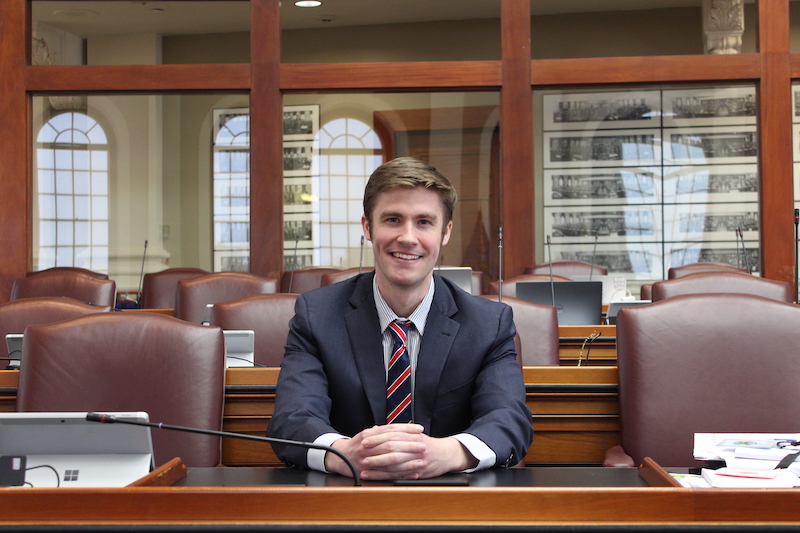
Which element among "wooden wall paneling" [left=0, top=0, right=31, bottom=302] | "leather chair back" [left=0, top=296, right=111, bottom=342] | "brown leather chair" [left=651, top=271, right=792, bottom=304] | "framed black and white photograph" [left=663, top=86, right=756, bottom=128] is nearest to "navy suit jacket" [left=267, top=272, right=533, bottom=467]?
"leather chair back" [left=0, top=296, right=111, bottom=342]

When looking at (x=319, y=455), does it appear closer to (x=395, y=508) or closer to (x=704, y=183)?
(x=395, y=508)

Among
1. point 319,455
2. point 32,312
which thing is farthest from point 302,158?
point 319,455

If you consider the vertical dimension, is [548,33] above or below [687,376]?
above

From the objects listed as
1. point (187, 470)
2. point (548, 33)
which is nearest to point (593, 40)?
point (548, 33)

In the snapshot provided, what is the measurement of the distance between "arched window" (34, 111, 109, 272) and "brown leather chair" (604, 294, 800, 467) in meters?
5.71

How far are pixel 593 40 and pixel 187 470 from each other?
721 centimetres

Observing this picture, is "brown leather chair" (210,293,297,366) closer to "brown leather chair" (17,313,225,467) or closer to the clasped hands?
"brown leather chair" (17,313,225,467)

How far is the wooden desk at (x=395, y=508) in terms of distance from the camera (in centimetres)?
→ 85

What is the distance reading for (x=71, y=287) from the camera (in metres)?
4.30

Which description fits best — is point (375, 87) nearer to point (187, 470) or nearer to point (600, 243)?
point (600, 243)

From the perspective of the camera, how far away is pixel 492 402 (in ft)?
5.18

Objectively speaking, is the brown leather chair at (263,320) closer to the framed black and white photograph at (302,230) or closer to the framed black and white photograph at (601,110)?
the framed black and white photograph at (302,230)

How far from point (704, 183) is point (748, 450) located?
6.55 meters

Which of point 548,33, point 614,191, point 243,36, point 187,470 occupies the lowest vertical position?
point 187,470
